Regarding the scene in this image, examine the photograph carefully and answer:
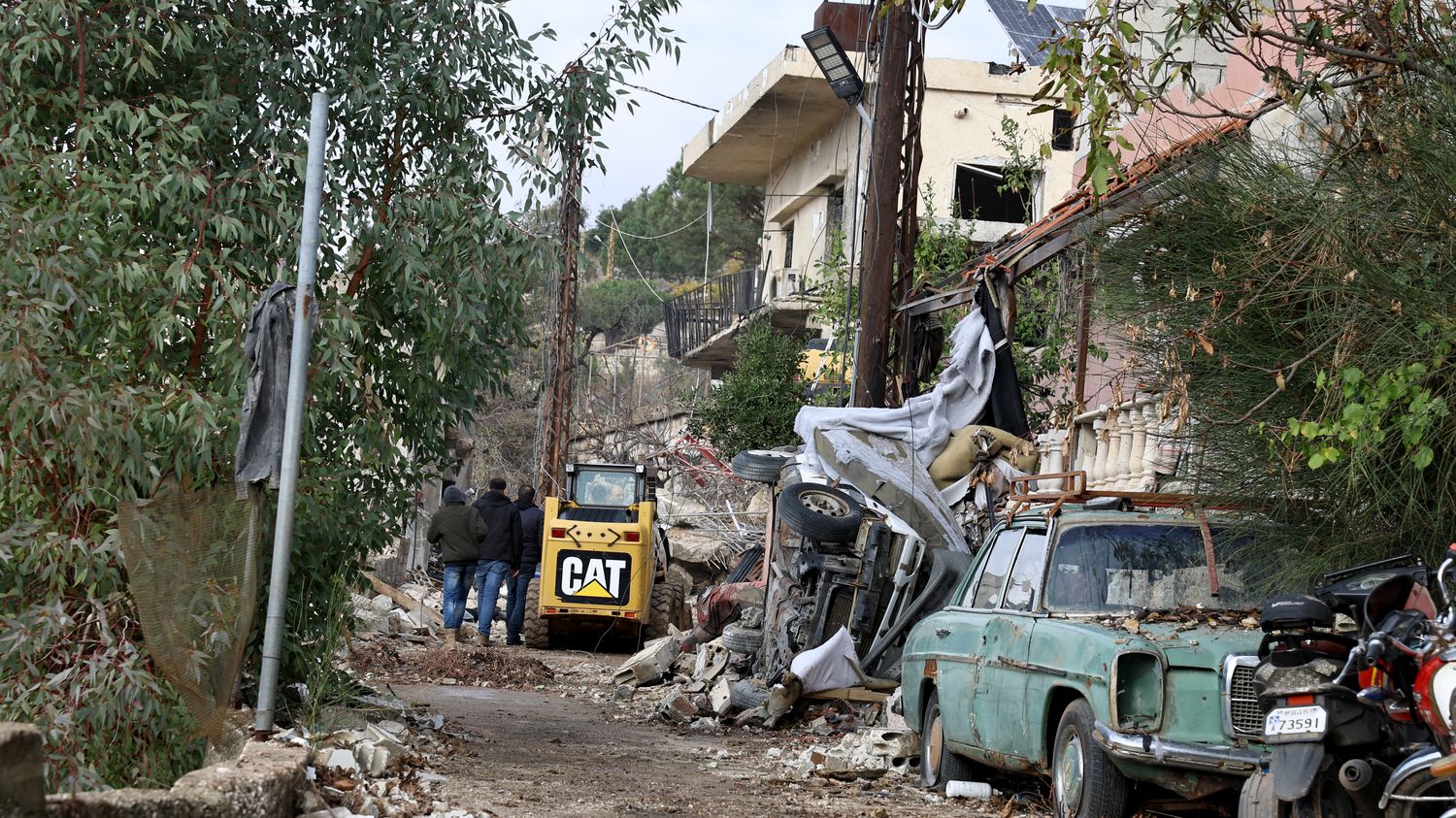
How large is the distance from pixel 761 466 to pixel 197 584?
8612 mm

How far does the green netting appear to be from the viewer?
25.7ft

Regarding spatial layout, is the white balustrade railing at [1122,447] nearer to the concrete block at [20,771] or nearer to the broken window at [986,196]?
the concrete block at [20,771]

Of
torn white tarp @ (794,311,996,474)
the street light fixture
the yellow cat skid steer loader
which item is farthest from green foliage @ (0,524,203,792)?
the yellow cat skid steer loader

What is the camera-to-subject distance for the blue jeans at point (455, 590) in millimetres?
19328

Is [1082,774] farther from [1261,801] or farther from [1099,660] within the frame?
[1261,801]

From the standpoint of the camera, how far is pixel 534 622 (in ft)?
68.1

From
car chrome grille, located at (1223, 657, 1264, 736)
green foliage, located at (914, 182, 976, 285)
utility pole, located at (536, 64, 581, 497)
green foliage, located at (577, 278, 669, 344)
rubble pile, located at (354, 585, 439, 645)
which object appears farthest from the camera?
green foliage, located at (577, 278, 669, 344)

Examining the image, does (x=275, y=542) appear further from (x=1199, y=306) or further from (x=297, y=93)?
(x=1199, y=306)

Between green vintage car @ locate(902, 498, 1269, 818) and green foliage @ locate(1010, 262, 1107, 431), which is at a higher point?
green foliage @ locate(1010, 262, 1107, 431)

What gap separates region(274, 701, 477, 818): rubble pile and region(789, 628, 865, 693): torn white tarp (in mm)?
3277

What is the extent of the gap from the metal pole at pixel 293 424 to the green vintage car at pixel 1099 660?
154 inches

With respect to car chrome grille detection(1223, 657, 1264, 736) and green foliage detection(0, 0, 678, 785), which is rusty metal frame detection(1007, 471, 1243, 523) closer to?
car chrome grille detection(1223, 657, 1264, 736)

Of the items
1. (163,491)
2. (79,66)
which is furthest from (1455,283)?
(79,66)

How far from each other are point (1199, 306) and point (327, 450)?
5474 mm
